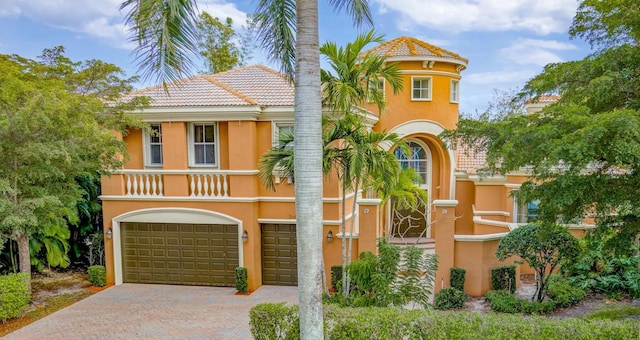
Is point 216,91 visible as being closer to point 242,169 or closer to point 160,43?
point 242,169

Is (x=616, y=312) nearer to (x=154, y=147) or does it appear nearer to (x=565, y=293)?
(x=565, y=293)

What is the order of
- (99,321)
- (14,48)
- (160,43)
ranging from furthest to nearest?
(14,48) → (99,321) → (160,43)

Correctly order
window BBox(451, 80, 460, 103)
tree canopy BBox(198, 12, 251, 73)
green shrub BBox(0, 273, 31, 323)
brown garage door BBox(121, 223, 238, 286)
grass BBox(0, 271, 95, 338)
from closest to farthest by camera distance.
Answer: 1. green shrub BBox(0, 273, 31, 323)
2. grass BBox(0, 271, 95, 338)
3. brown garage door BBox(121, 223, 238, 286)
4. window BBox(451, 80, 460, 103)
5. tree canopy BBox(198, 12, 251, 73)

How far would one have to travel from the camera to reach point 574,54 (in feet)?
25.0

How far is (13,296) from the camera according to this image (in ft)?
32.9

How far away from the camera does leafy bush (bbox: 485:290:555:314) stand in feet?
31.0

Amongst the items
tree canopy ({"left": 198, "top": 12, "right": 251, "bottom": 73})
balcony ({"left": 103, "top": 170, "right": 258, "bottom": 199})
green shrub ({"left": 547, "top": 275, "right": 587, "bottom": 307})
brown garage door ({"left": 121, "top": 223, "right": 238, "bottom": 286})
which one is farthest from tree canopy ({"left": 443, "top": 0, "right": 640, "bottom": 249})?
tree canopy ({"left": 198, "top": 12, "right": 251, "bottom": 73})

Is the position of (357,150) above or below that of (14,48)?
below

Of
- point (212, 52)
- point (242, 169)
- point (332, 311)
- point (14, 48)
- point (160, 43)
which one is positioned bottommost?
point (332, 311)

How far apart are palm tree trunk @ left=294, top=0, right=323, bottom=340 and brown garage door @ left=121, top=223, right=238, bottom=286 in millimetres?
7347

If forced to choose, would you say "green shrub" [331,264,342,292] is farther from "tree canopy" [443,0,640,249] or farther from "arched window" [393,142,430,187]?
"arched window" [393,142,430,187]

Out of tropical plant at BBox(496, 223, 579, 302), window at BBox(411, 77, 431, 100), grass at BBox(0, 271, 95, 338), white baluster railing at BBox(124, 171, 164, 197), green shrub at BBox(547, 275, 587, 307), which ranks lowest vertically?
grass at BBox(0, 271, 95, 338)

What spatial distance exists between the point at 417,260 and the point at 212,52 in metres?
23.4

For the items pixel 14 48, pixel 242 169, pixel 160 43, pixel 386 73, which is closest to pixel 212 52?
pixel 14 48
